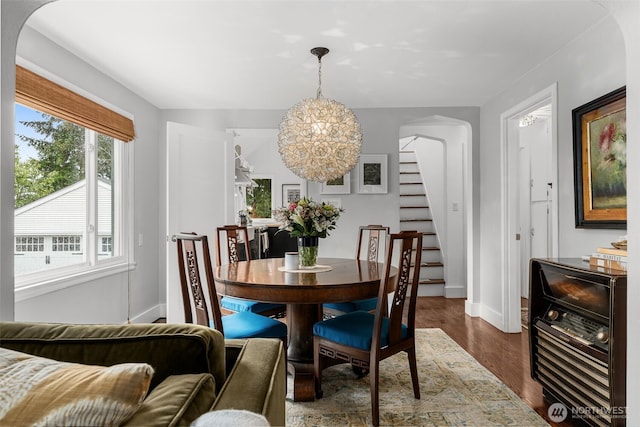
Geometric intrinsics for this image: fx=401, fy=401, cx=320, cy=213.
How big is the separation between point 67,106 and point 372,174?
3074 millimetres

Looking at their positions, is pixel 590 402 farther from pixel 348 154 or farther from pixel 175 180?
pixel 175 180

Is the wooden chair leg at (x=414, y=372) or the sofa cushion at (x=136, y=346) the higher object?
the sofa cushion at (x=136, y=346)

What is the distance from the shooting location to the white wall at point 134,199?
1561mm

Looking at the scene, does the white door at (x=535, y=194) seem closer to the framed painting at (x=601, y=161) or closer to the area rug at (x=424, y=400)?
the framed painting at (x=601, y=161)

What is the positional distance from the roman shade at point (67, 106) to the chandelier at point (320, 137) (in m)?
1.54

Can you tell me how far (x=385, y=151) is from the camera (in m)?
4.76

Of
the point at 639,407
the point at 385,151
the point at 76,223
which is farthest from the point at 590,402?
the point at 76,223

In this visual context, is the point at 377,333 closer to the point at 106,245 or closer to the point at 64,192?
the point at 64,192

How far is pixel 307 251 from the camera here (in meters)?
2.88

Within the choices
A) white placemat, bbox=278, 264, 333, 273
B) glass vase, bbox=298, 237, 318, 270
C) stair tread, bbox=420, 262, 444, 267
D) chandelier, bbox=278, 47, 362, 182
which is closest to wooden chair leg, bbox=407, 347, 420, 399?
white placemat, bbox=278, 264, 333, 273

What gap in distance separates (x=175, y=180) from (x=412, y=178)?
4.03 metres

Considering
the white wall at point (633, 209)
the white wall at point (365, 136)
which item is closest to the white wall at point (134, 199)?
the white wall at point (365, 136)

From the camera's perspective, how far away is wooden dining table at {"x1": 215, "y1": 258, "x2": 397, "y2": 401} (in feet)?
7.21

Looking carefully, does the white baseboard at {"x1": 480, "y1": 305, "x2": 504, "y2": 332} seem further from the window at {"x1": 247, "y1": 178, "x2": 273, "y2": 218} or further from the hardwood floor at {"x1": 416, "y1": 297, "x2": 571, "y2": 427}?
the window at {"x1": 247, "y1": 178, "x2": 273, "y2": 218}
